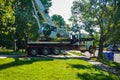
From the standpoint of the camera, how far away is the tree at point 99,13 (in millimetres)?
36469

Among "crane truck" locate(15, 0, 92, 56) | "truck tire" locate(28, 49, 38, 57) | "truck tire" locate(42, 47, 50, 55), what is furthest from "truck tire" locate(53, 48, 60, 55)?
"truck tire" locate(28, 49, 38, 57)

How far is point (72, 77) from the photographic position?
15.6 meters

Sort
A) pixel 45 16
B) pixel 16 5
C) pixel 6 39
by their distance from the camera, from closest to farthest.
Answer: pixel 45 16
pixel 6 39
pixel 16 5

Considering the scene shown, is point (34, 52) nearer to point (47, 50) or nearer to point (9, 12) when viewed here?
point (47, 50)

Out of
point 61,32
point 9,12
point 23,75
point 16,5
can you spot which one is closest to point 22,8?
point 16,5

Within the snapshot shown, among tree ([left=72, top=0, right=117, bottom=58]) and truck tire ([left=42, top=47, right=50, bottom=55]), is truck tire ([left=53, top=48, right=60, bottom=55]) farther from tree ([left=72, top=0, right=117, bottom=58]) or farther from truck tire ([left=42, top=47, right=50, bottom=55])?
tree ([left=72, top=0, right=117, bottom=58])

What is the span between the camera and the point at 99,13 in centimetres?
3747

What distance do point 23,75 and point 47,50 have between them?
2089cm

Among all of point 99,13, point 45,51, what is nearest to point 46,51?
point 45,51

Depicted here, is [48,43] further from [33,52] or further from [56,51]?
[33,52]

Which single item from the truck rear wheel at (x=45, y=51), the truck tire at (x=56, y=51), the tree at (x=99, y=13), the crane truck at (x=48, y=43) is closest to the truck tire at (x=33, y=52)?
the crane truck at (x=48, y=43)

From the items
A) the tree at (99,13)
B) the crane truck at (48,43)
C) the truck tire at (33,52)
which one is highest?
the tree at (99,13)

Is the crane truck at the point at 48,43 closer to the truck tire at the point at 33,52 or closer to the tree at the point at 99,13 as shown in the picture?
the truck tire at the point at 33,52

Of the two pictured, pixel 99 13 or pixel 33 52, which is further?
pixel 99 13
